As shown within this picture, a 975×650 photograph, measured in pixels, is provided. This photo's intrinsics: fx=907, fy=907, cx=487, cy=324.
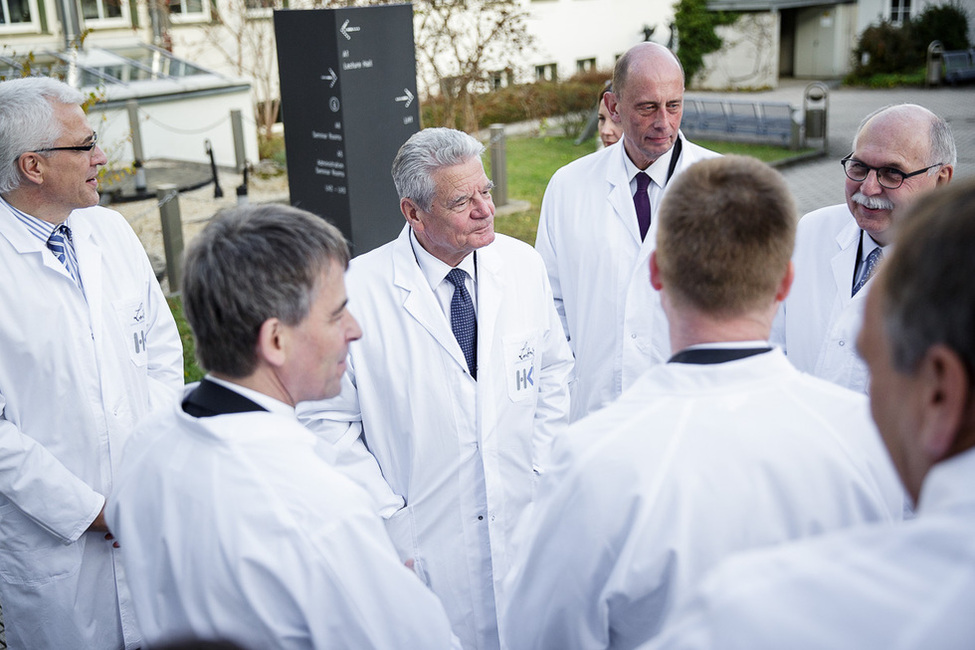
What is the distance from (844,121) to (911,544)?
71.3 feet

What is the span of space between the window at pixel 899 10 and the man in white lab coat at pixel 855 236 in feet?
104

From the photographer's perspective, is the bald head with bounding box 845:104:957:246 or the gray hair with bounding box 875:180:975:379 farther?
the bald head with bounding box 845:104:957:246

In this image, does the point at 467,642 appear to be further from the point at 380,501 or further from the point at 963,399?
the point at 963,399

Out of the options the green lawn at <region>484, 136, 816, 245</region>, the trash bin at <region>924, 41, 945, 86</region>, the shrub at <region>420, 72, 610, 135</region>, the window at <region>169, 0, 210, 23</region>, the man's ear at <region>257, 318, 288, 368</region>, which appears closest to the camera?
the man's ear at <region>257, 318, 288, 368</region>

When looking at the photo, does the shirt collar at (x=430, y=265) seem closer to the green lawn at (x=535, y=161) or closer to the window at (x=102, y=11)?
the green lawn at (x=535, y=161)

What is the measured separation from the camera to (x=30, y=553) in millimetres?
2980

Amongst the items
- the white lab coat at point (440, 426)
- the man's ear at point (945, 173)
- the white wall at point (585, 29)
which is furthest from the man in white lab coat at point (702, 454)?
the white wall at point (585, 29)

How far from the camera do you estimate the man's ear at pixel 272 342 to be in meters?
1.80

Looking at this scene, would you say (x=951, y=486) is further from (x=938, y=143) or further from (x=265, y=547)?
(x=938, y=143)

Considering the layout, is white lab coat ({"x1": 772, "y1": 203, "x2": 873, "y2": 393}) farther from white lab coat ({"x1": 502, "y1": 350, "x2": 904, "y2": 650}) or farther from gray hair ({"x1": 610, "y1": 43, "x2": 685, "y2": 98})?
white lab coat ({"x1": 502, "y1": 350, "x2": 904, "y2": 650})

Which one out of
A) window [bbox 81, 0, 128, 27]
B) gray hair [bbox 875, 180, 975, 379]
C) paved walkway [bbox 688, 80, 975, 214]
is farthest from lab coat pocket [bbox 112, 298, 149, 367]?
window [bbox 81, 0, 128, 27]

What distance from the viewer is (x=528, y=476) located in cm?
320

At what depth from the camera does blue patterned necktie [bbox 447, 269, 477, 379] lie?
3123 mm

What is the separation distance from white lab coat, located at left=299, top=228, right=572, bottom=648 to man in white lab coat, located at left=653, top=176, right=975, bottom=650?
1993 mm
